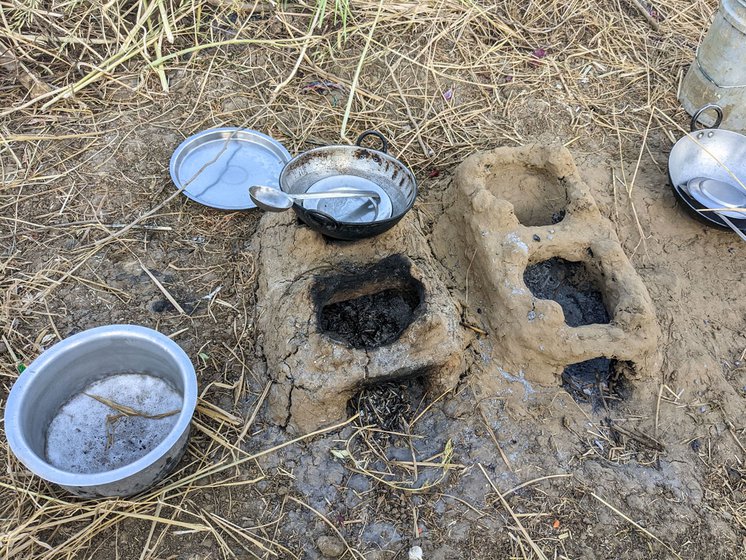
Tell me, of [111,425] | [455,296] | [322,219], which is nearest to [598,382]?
[455,296]

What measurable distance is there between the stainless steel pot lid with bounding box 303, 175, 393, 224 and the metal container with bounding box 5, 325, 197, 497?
85 centimetres

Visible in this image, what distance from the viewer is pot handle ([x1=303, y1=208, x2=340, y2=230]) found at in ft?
7.09

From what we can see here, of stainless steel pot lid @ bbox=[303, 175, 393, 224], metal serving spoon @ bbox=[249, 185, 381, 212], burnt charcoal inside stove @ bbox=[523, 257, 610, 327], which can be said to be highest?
metal serving spoon @ bbox=[249, 185, 381, 212]

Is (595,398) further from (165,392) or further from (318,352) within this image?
(165,392)

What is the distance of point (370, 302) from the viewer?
256 cm

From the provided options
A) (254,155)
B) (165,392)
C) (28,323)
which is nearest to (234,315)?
(165,392)

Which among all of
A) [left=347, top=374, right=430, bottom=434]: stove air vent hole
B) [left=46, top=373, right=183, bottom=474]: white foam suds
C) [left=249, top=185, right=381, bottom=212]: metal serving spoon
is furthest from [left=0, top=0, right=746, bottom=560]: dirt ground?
[left=249, top=185, right=381, bottom=212]: metal serving spoon

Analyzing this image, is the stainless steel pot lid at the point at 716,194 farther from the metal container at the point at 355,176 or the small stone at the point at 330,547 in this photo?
the small stone at the point at 330,547

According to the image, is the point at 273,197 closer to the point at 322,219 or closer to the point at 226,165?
the point at 322,219

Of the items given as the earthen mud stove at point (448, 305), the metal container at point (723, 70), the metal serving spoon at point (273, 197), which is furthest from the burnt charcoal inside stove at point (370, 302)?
the metal container at point (723, 70)

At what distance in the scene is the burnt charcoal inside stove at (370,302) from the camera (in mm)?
2408

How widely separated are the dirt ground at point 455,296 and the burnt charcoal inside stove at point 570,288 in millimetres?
319

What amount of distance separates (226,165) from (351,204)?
100 centimetres

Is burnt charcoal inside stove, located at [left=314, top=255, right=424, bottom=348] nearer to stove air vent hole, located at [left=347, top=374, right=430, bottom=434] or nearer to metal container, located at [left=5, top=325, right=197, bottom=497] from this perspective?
stove air vent hole, located at [left=347, top=374, right=430, bottom=434]
